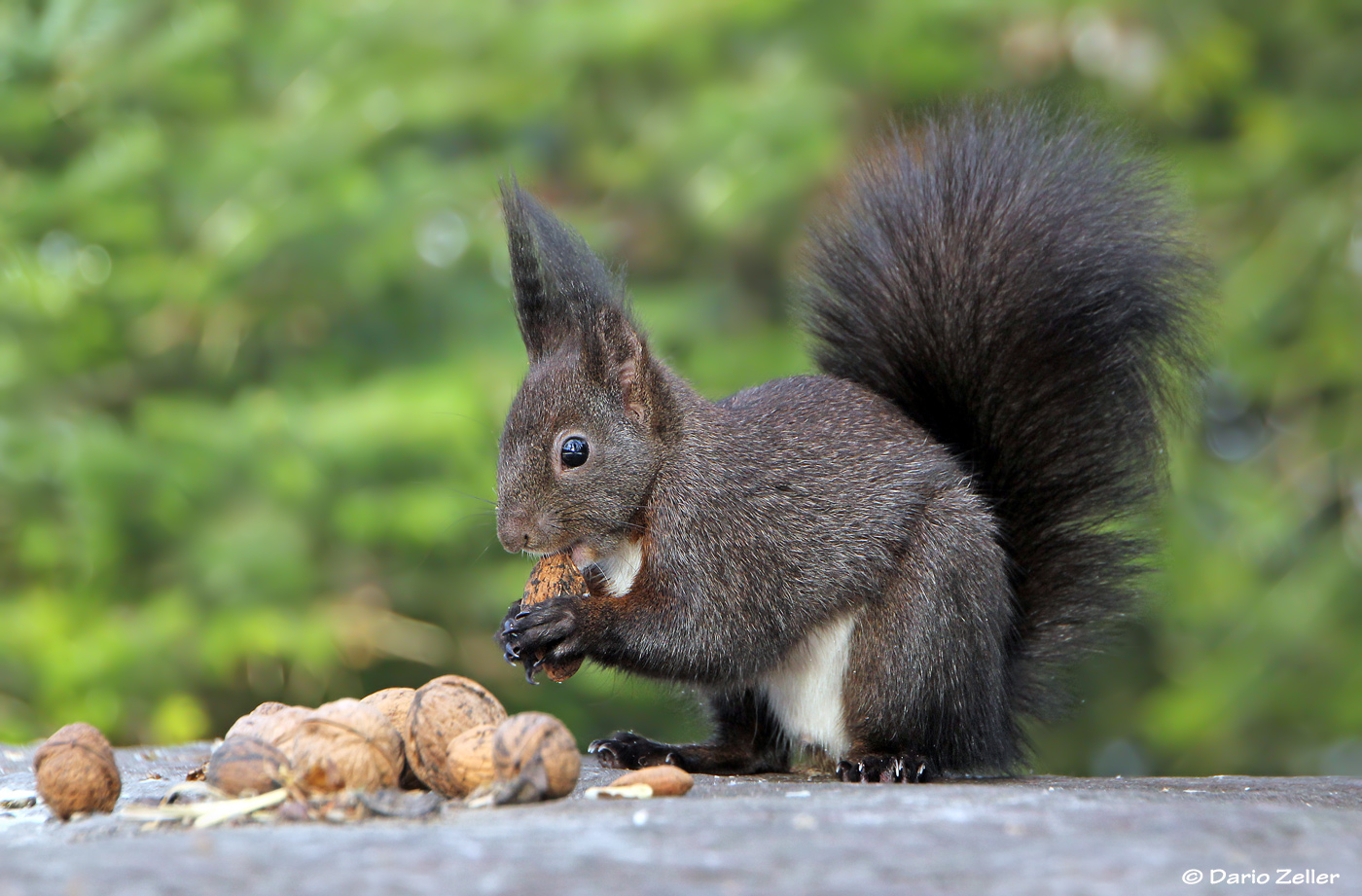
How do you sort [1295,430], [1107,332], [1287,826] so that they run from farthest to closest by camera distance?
[1295,430], [1107,332], [1287,826]

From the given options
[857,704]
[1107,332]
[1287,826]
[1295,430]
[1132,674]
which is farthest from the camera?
[1132,674]

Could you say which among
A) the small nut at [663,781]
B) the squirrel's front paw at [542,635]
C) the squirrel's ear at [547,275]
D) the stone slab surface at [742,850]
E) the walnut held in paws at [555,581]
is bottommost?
the stone slab surface at [742,850]

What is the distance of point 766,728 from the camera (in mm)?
2209

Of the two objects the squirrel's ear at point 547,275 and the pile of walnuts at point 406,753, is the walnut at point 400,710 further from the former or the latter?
the squirrel's ear at point 547,275

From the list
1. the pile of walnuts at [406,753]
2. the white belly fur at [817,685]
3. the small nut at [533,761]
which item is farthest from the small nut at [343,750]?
the white belly fur at [817,685]

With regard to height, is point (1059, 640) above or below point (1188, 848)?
above

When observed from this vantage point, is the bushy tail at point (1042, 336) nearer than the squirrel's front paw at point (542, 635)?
No

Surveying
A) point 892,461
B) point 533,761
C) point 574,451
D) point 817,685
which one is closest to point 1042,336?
point 892,461

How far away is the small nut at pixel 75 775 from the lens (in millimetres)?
1581

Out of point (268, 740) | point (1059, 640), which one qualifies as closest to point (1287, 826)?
point (1059, 640)

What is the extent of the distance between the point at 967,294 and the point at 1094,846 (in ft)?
3.78

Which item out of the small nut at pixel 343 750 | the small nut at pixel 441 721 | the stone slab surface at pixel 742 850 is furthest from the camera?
the small nut at pixel 441 721

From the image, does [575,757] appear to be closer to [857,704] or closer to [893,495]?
[857,704]

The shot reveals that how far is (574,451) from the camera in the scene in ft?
6.66
